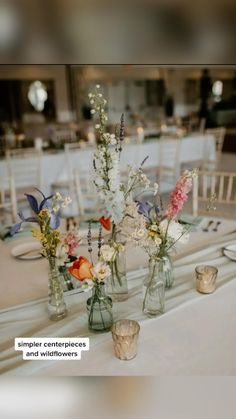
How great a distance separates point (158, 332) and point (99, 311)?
0.49 ft

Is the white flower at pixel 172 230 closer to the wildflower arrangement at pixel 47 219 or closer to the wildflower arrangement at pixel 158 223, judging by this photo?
Answer: the wildflower arrangement at pixel 158 223

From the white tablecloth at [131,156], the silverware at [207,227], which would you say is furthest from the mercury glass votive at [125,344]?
the white tablecloth at [131,156]

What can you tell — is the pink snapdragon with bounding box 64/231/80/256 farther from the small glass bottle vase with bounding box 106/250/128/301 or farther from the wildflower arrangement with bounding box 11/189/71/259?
the small glass bottle vase with bounding box 106/250/128/301

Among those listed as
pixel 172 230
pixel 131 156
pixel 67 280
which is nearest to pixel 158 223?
pixel 172 230

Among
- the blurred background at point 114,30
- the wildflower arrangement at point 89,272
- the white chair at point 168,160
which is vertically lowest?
the white chair at point 168,160

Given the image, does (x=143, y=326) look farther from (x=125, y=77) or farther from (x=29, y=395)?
(x=125, y=77)

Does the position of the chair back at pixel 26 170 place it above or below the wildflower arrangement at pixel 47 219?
below

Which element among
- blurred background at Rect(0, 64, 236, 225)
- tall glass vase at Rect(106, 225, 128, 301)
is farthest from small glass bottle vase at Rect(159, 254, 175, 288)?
blurred background at Rect(0, 64, 236, 225)

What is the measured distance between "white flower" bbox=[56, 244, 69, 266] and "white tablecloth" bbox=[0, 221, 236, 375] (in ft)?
0.44

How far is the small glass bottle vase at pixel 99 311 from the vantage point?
881 millimetres

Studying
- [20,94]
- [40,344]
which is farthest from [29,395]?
[20,94]

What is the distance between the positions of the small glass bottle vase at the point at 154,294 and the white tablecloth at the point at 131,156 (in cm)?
200

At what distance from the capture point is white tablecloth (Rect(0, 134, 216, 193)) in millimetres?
3451

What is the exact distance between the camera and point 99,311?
888mm
